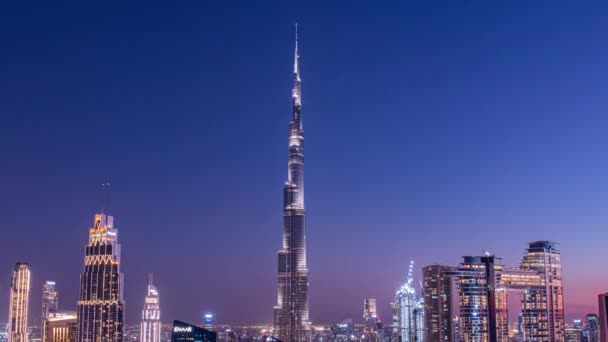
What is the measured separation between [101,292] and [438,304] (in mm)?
50075

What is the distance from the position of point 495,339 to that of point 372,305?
5885cm

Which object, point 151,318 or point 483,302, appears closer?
point 483,302

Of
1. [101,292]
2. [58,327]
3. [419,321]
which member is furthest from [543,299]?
[58,327]

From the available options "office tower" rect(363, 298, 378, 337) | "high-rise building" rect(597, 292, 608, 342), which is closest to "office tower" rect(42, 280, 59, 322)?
"office tower" rect(363, 298, 378, 337)

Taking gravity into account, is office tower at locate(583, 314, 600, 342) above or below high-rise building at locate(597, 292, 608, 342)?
below

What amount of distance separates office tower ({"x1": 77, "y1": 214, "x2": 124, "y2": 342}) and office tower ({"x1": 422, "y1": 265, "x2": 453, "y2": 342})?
46.1 metres

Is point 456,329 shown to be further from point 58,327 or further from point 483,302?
point 58,327

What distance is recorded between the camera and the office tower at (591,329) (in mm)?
94375

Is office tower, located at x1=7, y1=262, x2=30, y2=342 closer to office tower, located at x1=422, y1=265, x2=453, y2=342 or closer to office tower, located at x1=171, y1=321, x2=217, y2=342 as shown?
office tower, located at x1=422, y1=265, x2=453, y2=342

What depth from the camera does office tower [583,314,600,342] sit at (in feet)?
310

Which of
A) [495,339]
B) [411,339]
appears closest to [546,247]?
[495,339]

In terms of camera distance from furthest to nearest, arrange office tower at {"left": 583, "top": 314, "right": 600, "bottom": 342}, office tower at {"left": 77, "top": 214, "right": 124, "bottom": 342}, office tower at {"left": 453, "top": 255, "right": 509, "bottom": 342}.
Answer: office tower at {"left": 77, "top": 214, "right": 124, "bottom": 342}
office tower at {"left": 583, "top": 314, "right": 600, "bottom": 342}
office tower at {"left": 453, "top": 255, "right": 509, "bottom": 342}

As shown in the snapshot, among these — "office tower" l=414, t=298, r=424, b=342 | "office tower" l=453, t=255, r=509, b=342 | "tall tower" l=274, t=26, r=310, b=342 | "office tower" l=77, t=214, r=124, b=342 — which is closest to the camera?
"office tower" l=453, t=255, r=509, b=342

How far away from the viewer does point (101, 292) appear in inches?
4525
